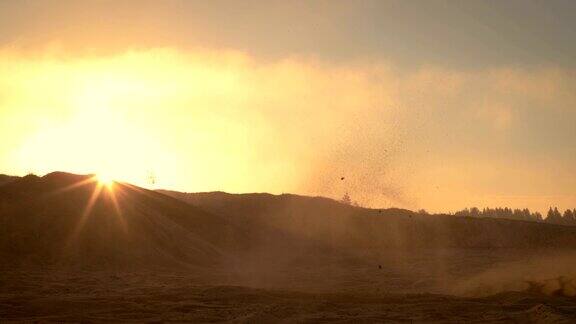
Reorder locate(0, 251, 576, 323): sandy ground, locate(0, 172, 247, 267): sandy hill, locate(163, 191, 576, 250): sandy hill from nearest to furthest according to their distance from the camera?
locate(0, 251, 576, 323): sandy ground < locate(0, 172, 247, 267): sandy hill < locate(163, 191, 576, 250): sandy hill

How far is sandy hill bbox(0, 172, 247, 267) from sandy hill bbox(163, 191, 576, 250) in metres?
9.32

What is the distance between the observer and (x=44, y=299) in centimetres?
1594

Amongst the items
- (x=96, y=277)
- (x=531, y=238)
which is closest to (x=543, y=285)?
(x=96, y=277)

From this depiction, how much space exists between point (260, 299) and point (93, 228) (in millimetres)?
16262

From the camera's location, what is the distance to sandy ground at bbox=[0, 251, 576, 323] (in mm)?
12438

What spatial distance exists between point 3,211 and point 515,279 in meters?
24.9

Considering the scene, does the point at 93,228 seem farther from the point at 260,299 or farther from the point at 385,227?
the point at 385,227

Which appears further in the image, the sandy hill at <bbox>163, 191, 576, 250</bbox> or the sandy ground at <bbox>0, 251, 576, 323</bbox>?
the sandy hill at <bbox>163, 191, 576, 250</bbox>

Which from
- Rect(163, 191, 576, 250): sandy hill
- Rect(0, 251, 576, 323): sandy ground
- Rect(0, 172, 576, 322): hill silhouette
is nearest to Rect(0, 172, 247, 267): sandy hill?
Rect(0, 172, 576, 322): hill silhouette

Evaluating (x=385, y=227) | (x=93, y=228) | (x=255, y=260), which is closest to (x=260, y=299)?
(x=93, y=228)

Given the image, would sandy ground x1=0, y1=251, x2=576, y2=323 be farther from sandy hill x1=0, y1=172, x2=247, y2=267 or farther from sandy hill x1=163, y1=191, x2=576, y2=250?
sandy hill x1=163, y1=191, x2=576, y2=250

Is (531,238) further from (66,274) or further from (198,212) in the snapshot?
(66,274)

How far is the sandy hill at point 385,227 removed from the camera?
41875mm

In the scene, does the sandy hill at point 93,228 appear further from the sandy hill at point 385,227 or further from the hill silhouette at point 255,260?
the sandy hill at point 385,227
